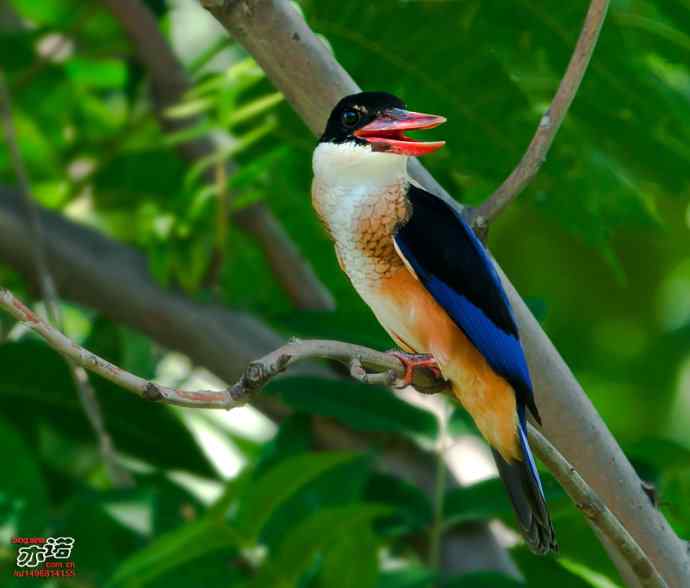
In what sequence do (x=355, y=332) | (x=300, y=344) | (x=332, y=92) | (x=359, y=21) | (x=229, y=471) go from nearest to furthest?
(x=300, y=344) < (x=332, y=92) < (x=359, y=21) < (x=355, y=332) < (x=229, y=471)

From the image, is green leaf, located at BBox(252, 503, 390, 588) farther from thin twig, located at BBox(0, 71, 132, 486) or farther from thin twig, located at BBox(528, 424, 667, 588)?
thin twig, located at BBox(528, 424, 667, 588)

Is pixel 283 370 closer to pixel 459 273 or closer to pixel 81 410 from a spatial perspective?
pixel 459 273

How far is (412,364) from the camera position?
272 centimetres

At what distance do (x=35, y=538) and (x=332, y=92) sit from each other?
1.69 m

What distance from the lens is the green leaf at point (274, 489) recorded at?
316cm

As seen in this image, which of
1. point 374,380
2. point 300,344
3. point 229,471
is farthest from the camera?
point 229,471

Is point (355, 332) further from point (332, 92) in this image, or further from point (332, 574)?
point (332, 92)

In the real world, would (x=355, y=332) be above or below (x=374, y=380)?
below

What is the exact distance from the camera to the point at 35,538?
145 inches

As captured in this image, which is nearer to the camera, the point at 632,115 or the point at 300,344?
the point at 300,344

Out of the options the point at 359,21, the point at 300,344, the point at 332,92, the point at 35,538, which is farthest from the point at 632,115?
the point at 35,538

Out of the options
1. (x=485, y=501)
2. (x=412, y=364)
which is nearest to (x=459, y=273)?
(x=412, y=364)

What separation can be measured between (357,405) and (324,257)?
529mm

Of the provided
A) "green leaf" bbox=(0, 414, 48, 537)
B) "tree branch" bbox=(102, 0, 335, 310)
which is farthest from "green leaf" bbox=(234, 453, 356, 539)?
"tree branch" bbox=(102, 0, 335, 310)
